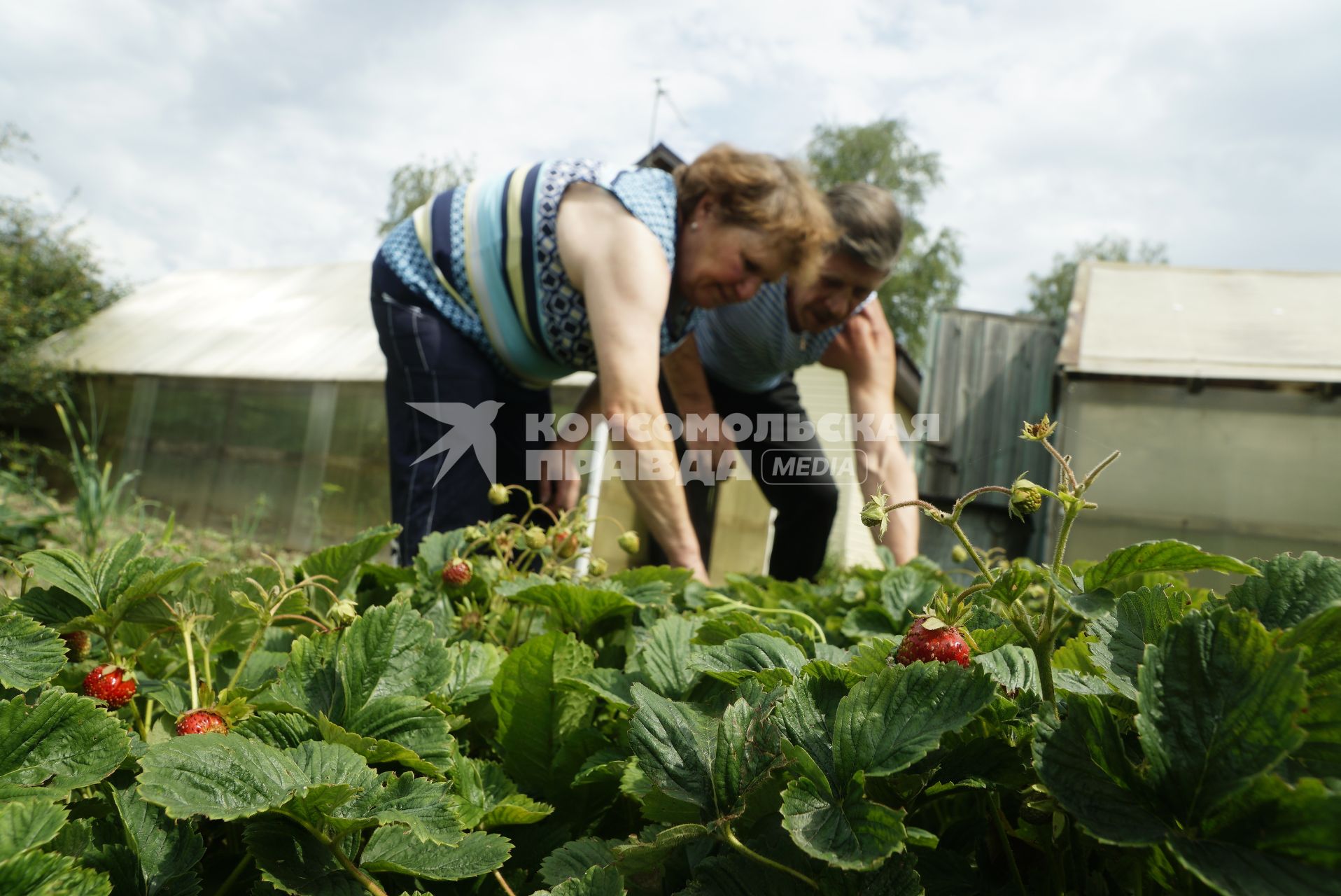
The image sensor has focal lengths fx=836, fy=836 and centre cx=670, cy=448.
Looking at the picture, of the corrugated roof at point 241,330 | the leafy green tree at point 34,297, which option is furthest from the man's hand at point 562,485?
the leafy green tree at point 34,297

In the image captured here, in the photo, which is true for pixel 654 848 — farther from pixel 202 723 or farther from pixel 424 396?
pixel 424 396

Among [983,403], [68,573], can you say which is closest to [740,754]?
[68,573]

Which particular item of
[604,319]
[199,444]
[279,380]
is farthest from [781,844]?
[199,444]

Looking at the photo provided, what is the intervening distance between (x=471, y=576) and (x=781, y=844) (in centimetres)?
54

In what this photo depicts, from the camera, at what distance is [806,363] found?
3.12 m

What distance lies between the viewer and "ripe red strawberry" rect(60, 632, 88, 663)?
0.56 metres

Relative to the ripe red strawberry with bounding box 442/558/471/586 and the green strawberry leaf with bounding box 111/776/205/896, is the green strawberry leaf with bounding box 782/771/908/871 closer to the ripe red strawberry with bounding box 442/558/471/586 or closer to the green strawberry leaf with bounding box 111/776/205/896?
the green strawberry leaf with bounding box 111/776/205/896

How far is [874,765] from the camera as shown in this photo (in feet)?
1.15

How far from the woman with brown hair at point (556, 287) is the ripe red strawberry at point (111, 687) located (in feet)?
Result: 4.24

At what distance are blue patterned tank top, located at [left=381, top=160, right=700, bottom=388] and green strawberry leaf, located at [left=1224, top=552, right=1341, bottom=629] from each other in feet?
5.44

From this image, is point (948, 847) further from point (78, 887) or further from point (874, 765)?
point (78, 887)

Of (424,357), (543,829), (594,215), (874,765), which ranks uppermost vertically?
(594,215)

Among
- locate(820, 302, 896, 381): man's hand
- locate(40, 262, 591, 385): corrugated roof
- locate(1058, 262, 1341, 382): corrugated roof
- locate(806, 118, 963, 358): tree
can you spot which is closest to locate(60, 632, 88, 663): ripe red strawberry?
locate(820, 302, 896, 381): man's hand

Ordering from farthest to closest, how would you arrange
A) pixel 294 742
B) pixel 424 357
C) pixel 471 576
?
1. pixel 424 357
2. pixel 471 576
3. pixel 294 742
